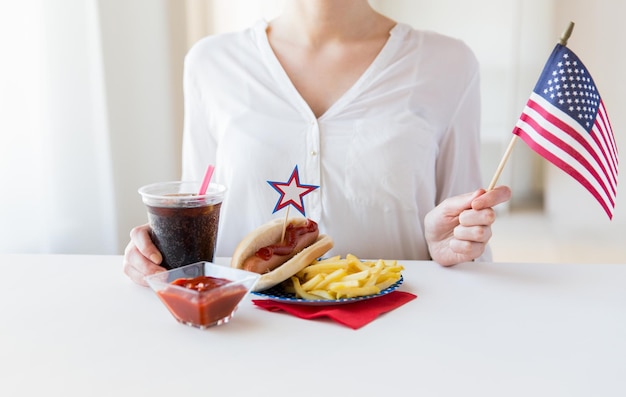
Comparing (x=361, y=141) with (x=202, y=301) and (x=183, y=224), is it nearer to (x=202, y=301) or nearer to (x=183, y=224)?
(x=183, y=224)

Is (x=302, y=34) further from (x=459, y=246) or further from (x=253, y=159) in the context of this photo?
(x=459, y=246)

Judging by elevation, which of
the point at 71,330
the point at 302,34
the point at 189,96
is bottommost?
the point at 71,330

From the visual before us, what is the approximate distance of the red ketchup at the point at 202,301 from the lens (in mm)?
902

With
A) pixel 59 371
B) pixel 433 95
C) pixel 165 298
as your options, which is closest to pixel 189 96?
pixel 433 95

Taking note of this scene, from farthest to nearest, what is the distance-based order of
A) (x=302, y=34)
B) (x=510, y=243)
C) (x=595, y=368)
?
(x=510, y=243)
(x=302, y=34)
(x=595, y=368)

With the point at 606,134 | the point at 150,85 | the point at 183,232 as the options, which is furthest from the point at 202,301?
the point at 150,85

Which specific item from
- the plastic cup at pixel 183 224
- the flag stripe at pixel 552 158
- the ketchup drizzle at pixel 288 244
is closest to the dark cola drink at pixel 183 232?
the plastic cup at pixel 183 224

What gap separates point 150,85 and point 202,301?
1.94 metres

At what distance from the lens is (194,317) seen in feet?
3.00

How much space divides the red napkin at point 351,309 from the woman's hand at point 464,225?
179 mm

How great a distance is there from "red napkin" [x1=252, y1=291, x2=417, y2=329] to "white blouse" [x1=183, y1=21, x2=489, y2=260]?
45 centimetres

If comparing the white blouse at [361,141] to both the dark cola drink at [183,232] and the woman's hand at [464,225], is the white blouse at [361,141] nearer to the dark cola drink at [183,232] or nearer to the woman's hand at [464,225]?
the woman's hand at [464,225]

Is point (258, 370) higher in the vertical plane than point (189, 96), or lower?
lower

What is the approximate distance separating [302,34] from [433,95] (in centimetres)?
39
